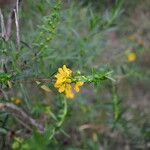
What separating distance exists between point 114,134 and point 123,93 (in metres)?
0.59

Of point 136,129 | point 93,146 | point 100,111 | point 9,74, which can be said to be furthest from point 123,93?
point 9,74

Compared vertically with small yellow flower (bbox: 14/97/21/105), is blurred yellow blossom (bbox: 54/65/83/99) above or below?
above

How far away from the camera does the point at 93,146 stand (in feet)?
9.32

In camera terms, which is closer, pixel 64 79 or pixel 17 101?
pixel 64 79

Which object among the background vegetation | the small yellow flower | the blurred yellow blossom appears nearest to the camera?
the blurred yellow blossom

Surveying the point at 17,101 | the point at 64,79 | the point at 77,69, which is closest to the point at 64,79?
the point at 64,79

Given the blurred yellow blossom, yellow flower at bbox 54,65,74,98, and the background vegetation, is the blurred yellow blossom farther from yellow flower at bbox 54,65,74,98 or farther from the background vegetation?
the background vegetation

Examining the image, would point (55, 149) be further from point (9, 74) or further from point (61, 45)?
point (9, 74)

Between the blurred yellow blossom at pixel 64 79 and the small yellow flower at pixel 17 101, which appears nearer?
the blurred yellow blossom at pixel 64 79

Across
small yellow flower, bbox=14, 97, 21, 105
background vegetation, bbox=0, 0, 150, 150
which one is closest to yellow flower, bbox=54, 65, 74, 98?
background vegetation, bbox=0, 0, 150, 150

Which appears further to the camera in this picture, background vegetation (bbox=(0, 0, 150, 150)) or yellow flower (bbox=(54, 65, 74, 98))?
background vegetation (bbox=(0, 0, 150, 150))

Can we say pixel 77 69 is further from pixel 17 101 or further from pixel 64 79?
pixel 64 79

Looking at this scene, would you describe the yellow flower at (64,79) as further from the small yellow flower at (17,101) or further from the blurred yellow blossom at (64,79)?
the small yellow flower at (17,101)

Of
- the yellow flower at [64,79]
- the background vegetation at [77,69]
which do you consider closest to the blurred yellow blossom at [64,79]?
the yellow flower at [64,79]
